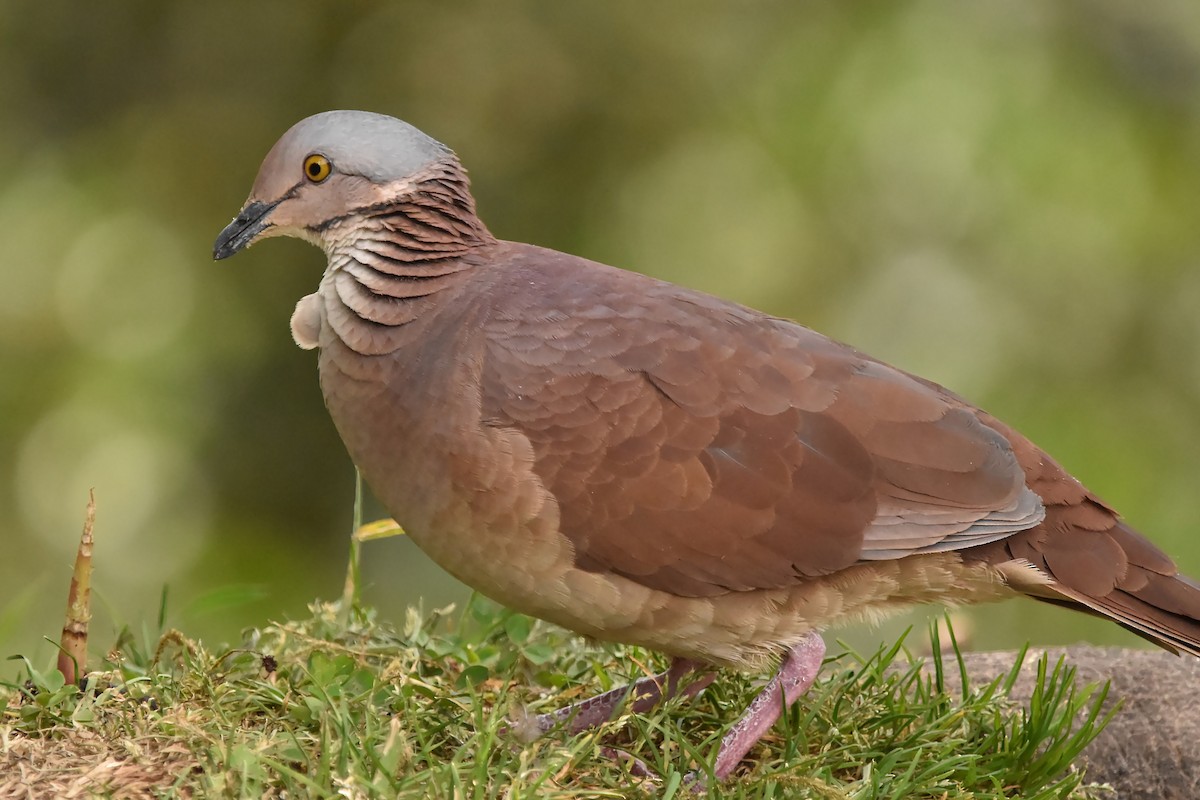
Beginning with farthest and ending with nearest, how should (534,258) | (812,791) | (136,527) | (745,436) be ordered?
(136,527), (534,258), (745,436), (812,791)

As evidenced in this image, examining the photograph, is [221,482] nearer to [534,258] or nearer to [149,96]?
[149,96]

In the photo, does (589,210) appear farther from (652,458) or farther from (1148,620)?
(1148,620)

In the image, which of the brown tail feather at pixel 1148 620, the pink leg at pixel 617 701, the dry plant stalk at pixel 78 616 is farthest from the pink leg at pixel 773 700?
the dry plant stalk at pixel 78 616

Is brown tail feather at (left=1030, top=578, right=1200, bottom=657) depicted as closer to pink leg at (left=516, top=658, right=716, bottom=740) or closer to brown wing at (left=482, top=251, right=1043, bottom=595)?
brown wing at (left=482, top=251, right=1043, bottom=595)

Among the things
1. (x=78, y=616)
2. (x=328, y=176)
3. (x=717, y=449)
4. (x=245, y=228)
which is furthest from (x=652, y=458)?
(x=78, y=616)

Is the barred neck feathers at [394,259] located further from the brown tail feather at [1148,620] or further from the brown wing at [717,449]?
the brown tail feather at [1148,620]

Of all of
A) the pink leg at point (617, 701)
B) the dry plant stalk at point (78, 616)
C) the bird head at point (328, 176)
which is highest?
the bird head at point (328, 176)

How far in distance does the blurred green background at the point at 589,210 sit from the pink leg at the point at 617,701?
3.12 meters

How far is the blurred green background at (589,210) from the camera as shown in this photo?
22.0 ft

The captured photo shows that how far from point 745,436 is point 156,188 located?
4367mm

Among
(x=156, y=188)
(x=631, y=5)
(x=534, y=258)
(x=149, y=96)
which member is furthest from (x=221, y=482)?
(x=534, y=258)

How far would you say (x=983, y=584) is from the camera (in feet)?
12.2

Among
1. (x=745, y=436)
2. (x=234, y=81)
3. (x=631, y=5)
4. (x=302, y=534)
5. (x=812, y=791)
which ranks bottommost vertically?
(x=302, y=534)

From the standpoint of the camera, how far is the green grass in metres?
3.09
